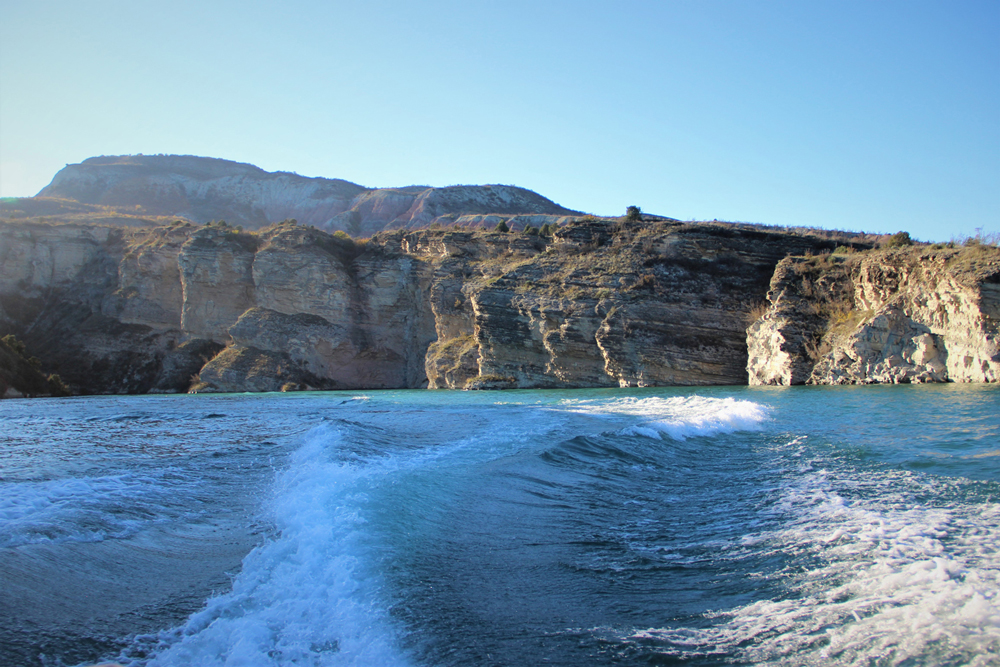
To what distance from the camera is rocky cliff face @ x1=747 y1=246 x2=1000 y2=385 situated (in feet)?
85.3

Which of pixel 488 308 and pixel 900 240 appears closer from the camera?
pixel 900 240

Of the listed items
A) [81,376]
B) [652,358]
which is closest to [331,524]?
[652,358]

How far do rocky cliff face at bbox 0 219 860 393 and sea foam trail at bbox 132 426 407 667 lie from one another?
34755 millimetres

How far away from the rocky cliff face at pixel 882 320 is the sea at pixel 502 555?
18640mm

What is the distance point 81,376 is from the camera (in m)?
49.1

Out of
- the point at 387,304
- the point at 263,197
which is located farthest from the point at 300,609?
the point at 263,197

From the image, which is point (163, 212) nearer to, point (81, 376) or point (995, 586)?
point (81, 376)

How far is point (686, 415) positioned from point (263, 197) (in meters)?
113

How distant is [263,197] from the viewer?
11406cm

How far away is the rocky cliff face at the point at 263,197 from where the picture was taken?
4013 inches

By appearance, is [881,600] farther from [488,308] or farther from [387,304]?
[387,304]

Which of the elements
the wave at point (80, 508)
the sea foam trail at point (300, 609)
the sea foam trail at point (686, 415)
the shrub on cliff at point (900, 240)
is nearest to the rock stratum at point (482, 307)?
the shrub on cliff at point (900, 240)

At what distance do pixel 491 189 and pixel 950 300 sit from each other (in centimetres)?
8781

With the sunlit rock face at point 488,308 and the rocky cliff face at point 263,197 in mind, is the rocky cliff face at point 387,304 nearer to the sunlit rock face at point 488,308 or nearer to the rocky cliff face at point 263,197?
the sunlit rock face at point 488,308
